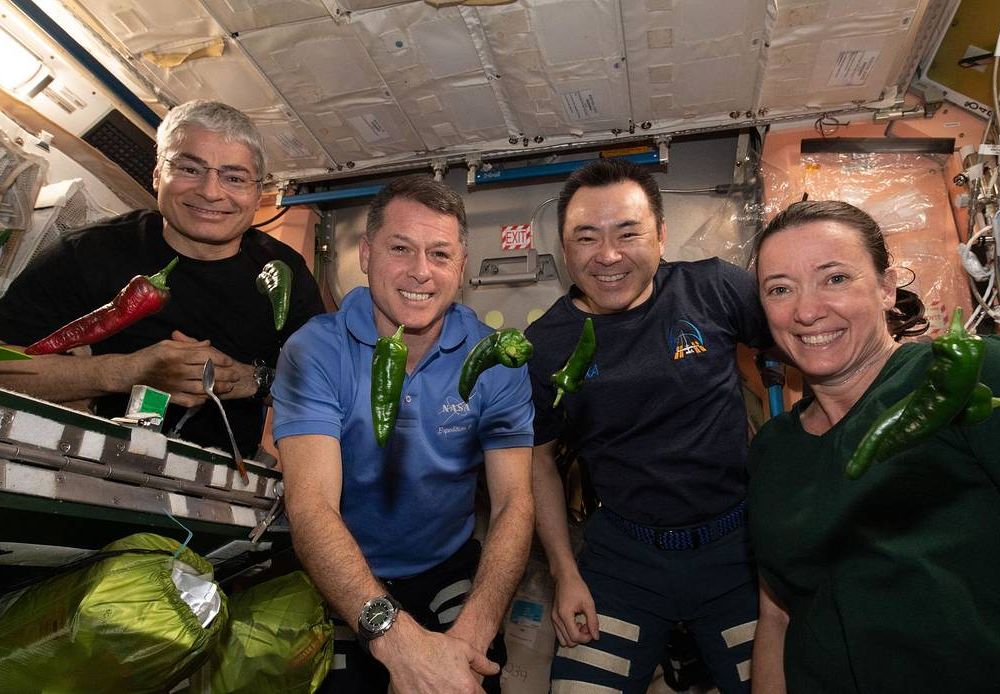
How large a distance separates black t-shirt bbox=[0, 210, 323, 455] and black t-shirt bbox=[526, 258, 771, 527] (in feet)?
3.86

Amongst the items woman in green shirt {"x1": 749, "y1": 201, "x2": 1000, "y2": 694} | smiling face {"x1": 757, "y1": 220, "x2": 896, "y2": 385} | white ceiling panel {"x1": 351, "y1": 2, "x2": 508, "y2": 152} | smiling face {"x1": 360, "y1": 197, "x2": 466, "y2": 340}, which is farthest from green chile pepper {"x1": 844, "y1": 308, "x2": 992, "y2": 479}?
white ceiling panel {"x1": 351, "y1": 2, "x2": 508, "y2": 152}

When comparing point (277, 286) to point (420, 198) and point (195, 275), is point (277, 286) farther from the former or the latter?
point (195, 275)

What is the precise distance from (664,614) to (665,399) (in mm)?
780

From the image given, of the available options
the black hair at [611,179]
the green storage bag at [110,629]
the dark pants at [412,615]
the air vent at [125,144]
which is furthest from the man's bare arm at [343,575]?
the air vent at [125,144]

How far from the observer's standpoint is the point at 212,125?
255 centimetres

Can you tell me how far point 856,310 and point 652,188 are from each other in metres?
1.22

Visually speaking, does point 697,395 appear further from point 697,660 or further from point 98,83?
point 98,83

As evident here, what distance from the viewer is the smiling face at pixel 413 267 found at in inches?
81.3

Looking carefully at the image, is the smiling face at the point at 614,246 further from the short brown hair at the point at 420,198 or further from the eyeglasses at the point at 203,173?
the eyeglasses at the point at 203,173

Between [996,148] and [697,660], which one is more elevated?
[996,148]

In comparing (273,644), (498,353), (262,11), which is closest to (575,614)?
(273,644)

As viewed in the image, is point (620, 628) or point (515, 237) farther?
point (515, 237)

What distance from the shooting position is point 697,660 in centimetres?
275

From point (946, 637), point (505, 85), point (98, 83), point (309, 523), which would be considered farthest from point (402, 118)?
point (946, 637)
